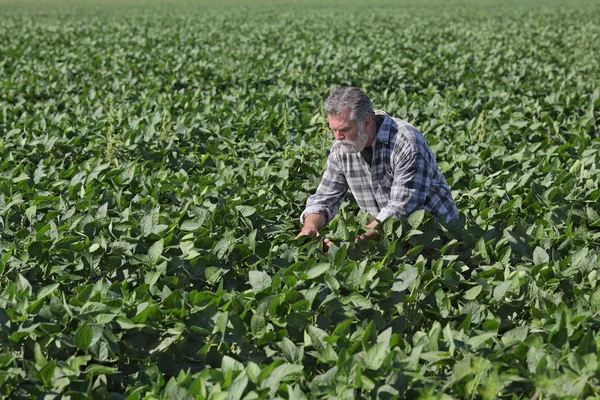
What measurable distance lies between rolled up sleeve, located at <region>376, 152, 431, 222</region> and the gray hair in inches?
14.4

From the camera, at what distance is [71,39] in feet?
60.5

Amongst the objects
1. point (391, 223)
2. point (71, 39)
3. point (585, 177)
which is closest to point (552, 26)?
point (71, 39)

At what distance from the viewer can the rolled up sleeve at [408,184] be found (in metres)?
4.26

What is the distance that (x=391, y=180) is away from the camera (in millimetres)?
4570

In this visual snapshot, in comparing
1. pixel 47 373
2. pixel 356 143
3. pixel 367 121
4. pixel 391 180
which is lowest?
pixel 47 373

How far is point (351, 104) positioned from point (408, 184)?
620 mm

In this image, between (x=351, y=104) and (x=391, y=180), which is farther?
(x=391, y=180)

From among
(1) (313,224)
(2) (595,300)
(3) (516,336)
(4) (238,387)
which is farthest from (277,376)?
(1) (313,224)

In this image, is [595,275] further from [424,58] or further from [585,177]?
[424,58]

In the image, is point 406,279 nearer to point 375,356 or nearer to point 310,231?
point 375,356

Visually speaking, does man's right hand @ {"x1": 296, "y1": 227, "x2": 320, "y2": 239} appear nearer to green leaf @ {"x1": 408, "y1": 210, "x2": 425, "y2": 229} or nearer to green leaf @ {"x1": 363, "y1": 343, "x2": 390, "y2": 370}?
green leaf @ {"x1": 408, "y1": 210, "x2": 425, "y2": 229}

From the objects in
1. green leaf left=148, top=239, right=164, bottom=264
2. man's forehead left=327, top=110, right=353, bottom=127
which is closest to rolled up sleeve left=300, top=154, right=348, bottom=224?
man's forehead left=327, top=110, right=353, bottom=127

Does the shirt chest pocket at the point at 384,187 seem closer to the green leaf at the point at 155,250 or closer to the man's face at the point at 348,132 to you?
the man's face at the point at 348,132

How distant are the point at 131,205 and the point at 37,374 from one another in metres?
1.98
